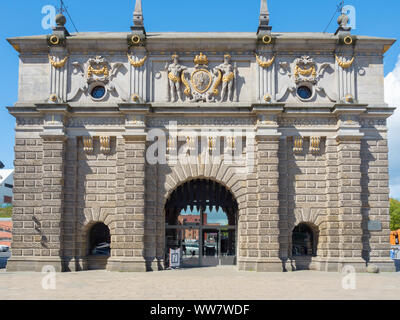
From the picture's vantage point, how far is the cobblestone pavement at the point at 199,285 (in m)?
16.5

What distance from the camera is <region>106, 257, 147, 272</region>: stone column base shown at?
24578mm

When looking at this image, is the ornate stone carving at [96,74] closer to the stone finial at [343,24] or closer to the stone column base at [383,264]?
the stone finial at [343,24]

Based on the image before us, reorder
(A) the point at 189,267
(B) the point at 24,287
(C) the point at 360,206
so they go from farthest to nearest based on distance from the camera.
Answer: (A) the point at 189,267 → (C) the point at 360,206 → (B) the point at 24,287

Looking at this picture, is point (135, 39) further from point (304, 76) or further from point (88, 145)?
point (304, 76)

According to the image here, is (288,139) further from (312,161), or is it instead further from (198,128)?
(198,128)

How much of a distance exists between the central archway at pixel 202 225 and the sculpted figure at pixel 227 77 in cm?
500

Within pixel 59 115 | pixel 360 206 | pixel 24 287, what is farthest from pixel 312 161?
pixel 24 287

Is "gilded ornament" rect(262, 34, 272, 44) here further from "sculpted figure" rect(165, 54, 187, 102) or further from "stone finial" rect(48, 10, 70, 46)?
"stone finial" rect(48, 10, 70, 46)

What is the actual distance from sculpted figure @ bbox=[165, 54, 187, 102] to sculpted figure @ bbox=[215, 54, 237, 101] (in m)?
2.12

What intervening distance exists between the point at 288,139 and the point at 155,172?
7333 millimetres

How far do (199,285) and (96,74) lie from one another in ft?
43.7

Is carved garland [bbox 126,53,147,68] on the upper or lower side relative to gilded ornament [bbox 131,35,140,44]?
lower

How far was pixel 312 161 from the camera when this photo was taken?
86.2ft

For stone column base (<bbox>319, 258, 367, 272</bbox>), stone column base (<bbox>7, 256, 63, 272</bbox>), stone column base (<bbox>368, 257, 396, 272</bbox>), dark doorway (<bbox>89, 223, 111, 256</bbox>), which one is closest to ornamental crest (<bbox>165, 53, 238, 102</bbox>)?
dark doorway (<bbox>89, 223, 111, 256</bbox>)
